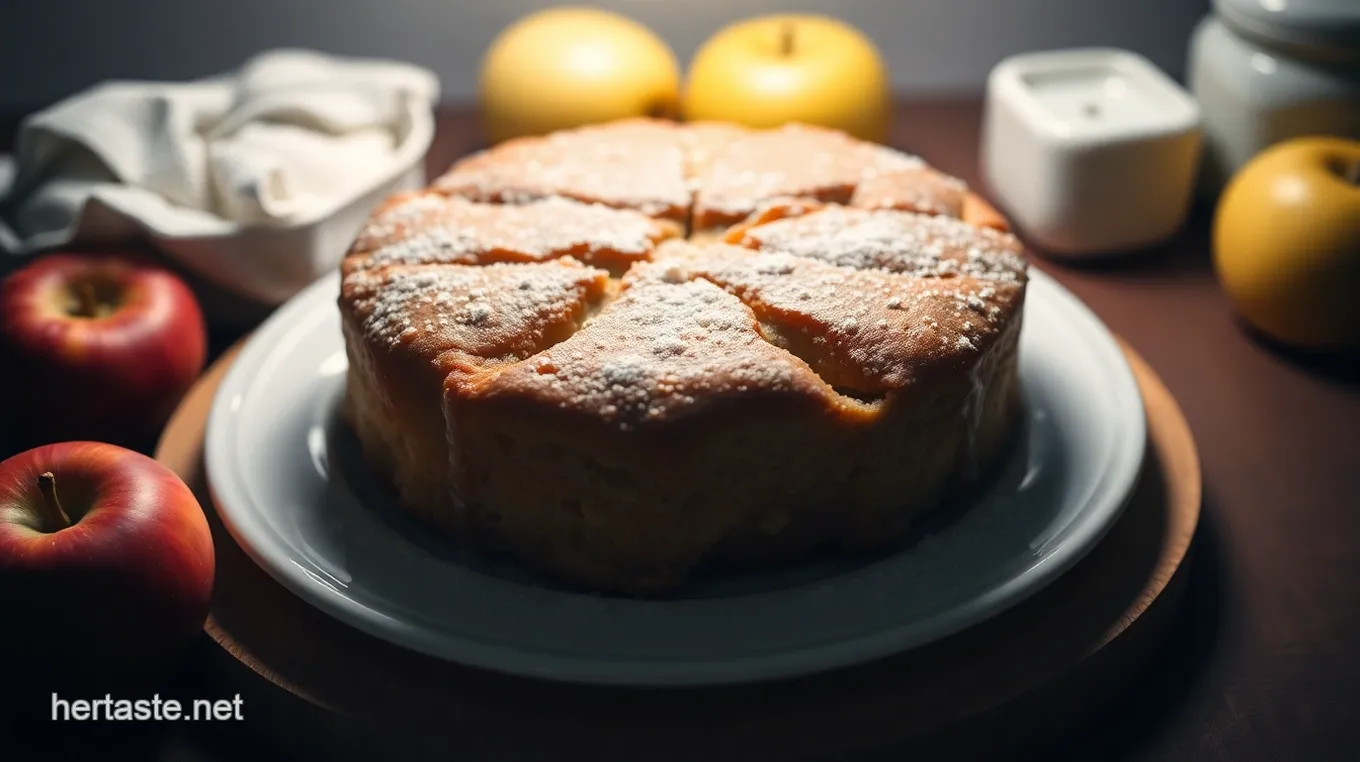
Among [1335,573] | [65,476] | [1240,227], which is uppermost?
[65,476]

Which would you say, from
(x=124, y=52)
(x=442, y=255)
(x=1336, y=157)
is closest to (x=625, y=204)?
(x=442, y=255)

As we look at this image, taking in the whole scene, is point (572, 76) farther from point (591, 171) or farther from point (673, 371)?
point (673, 371)

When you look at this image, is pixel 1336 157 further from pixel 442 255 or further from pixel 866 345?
pixel 442 255

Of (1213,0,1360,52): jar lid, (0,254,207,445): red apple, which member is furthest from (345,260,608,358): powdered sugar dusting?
(1213,0,1360,52): jar lid

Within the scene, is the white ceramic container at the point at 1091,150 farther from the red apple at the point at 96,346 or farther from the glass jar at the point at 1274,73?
the red apple at the point at 96,346

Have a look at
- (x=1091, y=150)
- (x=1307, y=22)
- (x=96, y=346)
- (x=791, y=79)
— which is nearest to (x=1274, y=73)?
(x=1307, y=22)

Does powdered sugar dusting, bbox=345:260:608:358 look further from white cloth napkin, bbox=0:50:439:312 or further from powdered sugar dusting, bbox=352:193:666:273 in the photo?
white cloth napkin, bbox=0:50:439:312

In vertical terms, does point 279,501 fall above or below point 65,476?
below
